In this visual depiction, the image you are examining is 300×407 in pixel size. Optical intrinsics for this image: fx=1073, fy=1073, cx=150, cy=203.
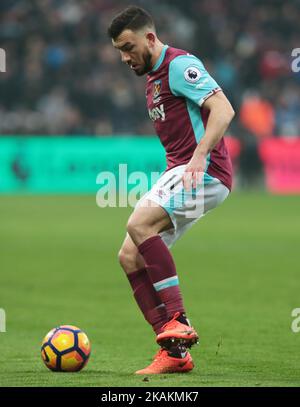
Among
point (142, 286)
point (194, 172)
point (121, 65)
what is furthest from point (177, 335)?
point (121, 65)

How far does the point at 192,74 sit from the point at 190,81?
0.14 ft

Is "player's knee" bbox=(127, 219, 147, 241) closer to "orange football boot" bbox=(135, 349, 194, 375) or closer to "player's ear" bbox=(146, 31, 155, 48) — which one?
"orange football boot" bbox=(135, 349, 194, 375)

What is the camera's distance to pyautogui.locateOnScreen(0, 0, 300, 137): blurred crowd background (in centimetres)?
2369

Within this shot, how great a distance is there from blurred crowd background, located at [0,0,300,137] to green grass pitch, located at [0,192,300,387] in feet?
18.3

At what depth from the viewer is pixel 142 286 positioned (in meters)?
6.28

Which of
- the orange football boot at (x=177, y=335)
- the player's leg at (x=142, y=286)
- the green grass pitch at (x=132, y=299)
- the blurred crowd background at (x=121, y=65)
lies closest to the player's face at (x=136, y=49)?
the player's leg at (x=142, y=286)

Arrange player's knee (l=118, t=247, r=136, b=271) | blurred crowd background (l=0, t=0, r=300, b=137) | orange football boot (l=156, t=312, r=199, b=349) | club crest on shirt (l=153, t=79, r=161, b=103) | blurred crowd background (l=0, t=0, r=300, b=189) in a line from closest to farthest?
orange football boot (l=156, t=312, r=199, b=349) < club crest on shirt (l=153, t=79, r=161, b=103) < player's knee (l=118, t=247, r=136, b=271) < blurred crowd background (l=0, t=0, r=300, b=189) < blurred crowd background (l=0, t=0, r=300, b=137)

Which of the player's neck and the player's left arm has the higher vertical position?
the player's neck

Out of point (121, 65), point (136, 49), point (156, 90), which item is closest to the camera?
point (136, 49)

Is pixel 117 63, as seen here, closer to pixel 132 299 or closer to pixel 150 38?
pixel 132 299

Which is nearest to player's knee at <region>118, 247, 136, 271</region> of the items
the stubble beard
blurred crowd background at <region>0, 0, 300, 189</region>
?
the stubble beard

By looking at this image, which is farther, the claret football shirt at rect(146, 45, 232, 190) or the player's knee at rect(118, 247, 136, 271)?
the player's knee at rect(118, 247, 136, 271)

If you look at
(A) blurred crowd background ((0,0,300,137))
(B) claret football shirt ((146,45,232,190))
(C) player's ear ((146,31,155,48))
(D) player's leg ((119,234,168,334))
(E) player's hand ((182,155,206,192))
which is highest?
(A) blurred crowd background ((0,0,300,137))

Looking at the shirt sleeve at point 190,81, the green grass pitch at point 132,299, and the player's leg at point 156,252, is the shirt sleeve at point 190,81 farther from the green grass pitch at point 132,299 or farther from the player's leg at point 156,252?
the green grass pitch at point 132,299
